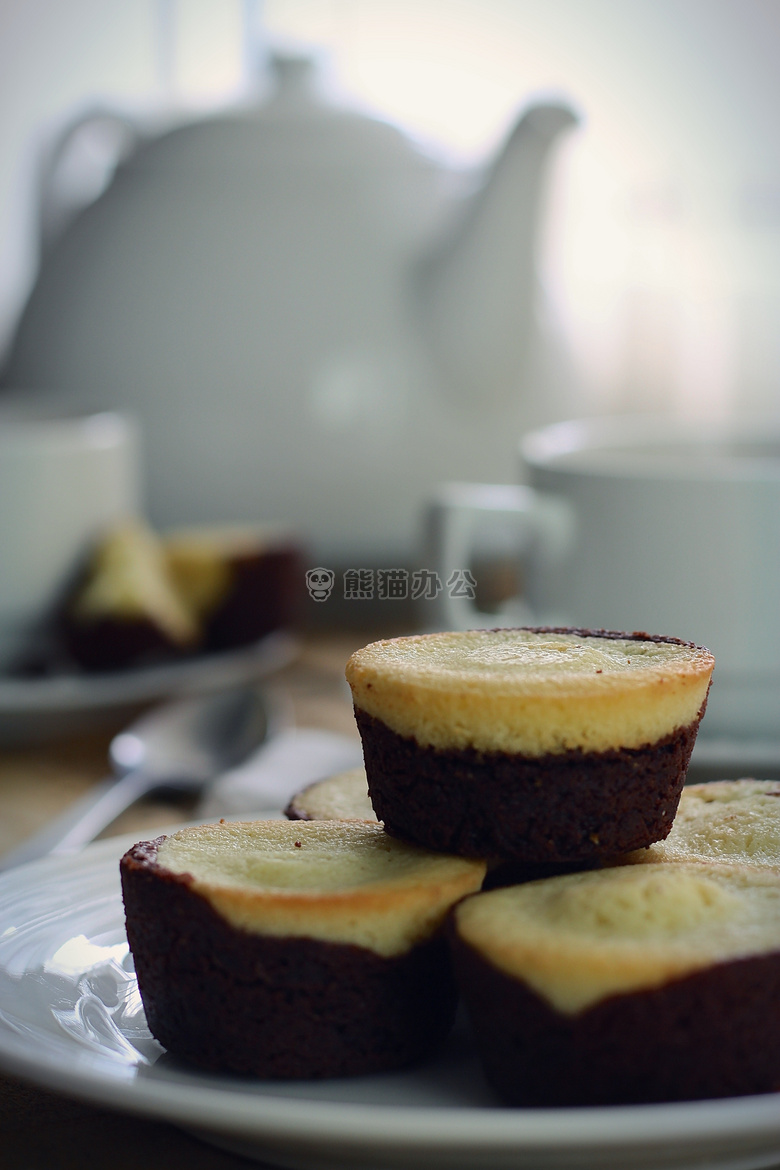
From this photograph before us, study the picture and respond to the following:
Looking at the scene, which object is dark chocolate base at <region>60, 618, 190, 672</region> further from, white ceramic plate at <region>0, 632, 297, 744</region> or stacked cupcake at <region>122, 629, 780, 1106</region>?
stacked cupcake at <region>122, 629, 780, 1106</region>

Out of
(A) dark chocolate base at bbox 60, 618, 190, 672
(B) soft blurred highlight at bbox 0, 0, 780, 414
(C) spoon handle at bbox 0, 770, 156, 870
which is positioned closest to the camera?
(C) spoon handle at bbox 0, 770, 156, 870

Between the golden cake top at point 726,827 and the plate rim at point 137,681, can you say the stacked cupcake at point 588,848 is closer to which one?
the golden cake top at point 726,827

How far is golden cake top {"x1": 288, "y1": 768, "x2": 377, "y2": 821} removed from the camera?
1.61 ft

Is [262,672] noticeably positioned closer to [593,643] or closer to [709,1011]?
[593,643]

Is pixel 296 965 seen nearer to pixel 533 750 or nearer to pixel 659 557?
pixel 533 750

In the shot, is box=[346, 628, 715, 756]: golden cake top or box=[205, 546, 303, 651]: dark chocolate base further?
box=[205, 546, 303, 651]: dark chocolate base

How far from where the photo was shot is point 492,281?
1.06 meters

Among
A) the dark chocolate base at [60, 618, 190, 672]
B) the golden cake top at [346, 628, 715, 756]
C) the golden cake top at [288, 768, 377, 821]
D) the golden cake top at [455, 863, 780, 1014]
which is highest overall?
the golden cake top at [346, 628, 715, 756]

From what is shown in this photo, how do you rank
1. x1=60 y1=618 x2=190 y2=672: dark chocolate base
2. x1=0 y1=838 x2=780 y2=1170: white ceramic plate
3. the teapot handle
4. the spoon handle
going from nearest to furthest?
x1=0 y1=838 x2=780 y2=1170: white ceramic plate
the spoon handle
x1=60 y1=618 x2=190 y2=672: dark chocolate base
the teapot handle

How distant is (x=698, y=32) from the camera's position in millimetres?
1720

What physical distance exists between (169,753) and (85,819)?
0.13 meters

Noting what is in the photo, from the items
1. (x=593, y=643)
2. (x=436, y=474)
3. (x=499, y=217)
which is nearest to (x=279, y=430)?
(x=436, y=474)

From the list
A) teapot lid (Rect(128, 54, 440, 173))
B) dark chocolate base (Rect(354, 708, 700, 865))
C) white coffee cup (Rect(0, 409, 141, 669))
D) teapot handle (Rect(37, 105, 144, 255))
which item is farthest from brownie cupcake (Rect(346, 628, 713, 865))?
teapot handle (Rect(37, 105, 144, 255))

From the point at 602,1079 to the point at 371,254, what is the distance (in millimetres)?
858
